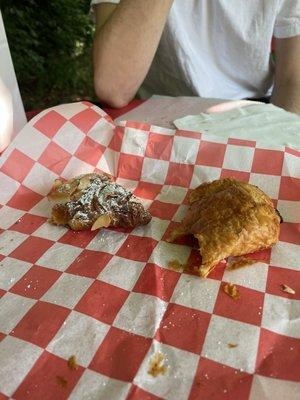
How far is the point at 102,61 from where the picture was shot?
1562 millimetres

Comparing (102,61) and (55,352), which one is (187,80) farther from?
(55,352)

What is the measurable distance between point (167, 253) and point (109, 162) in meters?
0.48

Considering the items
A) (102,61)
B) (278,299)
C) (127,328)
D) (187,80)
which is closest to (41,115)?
(102,61)

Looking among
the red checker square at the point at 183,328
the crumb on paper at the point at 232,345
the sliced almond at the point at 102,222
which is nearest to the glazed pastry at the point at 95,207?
the sliced almond at the point at 102,222

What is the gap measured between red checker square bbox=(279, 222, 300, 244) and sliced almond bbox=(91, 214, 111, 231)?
0.44m

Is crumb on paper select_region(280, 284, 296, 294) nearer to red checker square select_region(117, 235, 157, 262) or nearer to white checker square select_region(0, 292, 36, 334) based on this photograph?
red checker square select_region(117, 235, 157, 262)

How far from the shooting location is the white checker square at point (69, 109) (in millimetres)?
1419

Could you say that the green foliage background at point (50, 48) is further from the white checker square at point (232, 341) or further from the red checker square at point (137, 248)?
the white checker square at point (232, 341)

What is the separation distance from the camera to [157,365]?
75cm

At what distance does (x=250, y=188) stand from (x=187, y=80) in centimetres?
92

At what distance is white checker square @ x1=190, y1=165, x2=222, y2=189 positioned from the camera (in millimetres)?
1255

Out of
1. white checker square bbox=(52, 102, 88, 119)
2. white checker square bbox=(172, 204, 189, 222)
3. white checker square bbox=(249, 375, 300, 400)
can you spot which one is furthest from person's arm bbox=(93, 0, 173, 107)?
white checker square bbox=(249, 375, 300, 400)

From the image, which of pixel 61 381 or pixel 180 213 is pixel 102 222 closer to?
pixel 180 213

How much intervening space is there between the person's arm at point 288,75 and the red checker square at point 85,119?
0.76m
